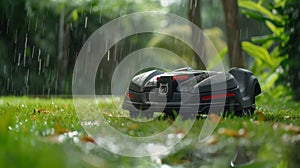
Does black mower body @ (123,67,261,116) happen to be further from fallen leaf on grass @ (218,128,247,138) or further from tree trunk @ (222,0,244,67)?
tree trunk @ (222,0,244,67)

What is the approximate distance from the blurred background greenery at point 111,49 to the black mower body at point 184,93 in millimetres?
4794

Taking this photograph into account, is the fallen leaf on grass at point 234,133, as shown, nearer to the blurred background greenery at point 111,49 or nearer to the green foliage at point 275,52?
the blurred background greenery at point 111,49

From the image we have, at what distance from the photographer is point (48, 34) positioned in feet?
54.1

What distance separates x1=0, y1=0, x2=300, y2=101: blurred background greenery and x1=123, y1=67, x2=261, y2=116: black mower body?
479 centimetres

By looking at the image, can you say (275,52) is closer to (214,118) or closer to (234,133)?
(214,118)

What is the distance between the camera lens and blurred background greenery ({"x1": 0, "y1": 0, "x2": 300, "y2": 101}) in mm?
8938

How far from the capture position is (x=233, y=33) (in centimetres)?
909

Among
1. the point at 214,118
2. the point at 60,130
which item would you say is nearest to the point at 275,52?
the point at 214,118

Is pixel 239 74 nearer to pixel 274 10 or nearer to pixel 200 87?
pixel 200 87

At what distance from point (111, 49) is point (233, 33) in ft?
38.6

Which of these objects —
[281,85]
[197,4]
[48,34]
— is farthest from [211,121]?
[48,34]

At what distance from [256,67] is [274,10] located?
108cm

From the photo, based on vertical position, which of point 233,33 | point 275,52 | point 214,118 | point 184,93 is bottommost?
point 214,118

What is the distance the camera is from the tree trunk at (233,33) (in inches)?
351
